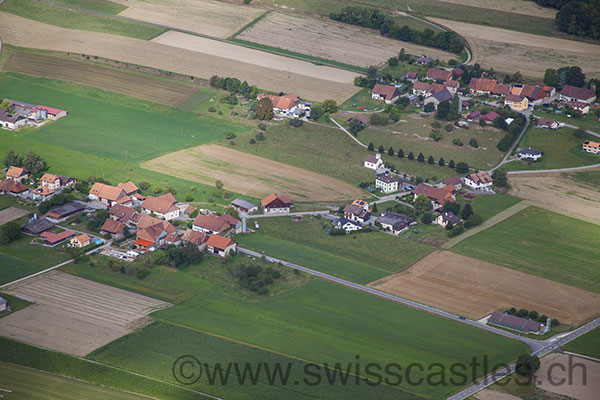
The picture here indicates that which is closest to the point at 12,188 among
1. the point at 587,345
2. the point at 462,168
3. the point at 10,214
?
the point at 10,214

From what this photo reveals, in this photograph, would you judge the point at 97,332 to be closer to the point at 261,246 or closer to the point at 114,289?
the point at 114,289

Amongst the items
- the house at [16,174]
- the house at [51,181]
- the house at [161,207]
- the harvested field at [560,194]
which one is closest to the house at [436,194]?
the harvested field at [560,194]

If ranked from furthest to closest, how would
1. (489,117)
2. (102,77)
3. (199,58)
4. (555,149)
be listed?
1. (199,58)
2. (102,77)
3. (489,117)
4. (555,149)

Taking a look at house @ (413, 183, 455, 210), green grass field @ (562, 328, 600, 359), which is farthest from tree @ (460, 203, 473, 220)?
green grass field @ (562, 328, 600, 359)

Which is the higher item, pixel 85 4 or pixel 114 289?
pixel 85 4

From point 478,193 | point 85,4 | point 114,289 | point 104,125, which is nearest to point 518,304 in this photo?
point 478,193

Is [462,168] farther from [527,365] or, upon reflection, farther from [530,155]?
[527,365]
